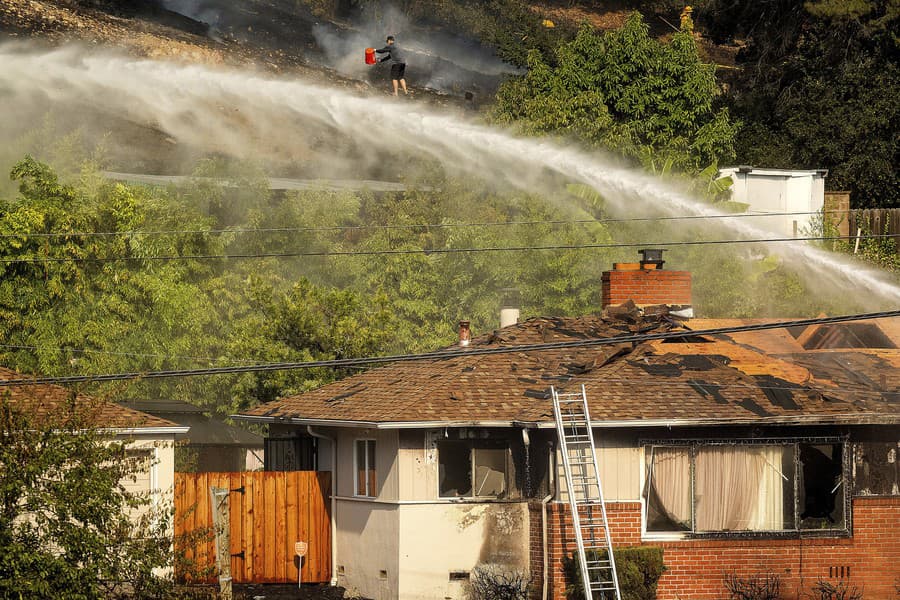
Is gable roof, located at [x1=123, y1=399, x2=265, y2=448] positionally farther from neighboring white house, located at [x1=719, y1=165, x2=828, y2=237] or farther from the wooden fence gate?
neighboring white house, located at [x1=719, y1=165, x2=828, y2=237]

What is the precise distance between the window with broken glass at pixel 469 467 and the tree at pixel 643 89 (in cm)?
2842

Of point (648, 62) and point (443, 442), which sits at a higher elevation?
point (648, 62)

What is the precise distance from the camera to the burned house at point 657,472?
22641 mm

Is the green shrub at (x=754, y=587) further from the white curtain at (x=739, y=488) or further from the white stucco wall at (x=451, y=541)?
the white stucco wall at (x=451, y=541)

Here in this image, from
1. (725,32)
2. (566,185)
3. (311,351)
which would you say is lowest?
(311,351)

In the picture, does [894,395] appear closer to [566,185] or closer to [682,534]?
[682,534]

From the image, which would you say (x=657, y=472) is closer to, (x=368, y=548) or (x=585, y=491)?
(x=585, y=491)

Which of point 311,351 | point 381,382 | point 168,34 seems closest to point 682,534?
point 381,382

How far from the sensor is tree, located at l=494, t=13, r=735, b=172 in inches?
2052

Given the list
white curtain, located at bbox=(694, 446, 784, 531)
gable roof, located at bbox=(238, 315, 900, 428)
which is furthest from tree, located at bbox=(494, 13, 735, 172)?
white curtain, located at bbox=(694, 446, 784, 531)

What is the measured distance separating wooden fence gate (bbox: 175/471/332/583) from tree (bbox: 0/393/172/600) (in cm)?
924

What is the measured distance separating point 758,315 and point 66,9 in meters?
47.3

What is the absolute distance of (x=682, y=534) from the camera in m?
22.7

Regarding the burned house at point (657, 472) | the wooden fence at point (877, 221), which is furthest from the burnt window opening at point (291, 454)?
the wooden fence at point (877, 221)
